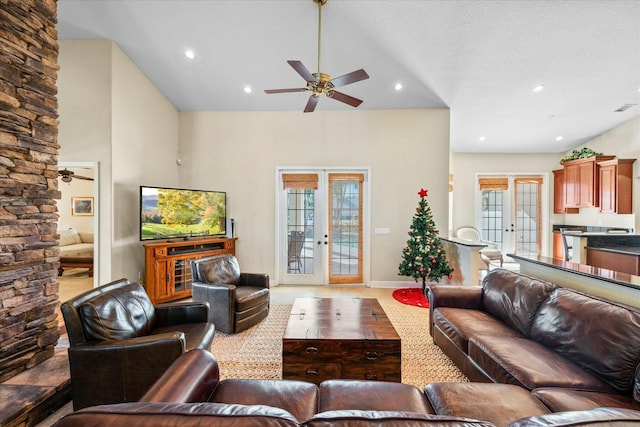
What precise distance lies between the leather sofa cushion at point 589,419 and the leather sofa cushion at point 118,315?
2.40 m

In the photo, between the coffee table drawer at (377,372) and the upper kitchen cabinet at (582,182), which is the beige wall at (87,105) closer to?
the coffee table drawer at (377,372)

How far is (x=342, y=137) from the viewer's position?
5.18 metres

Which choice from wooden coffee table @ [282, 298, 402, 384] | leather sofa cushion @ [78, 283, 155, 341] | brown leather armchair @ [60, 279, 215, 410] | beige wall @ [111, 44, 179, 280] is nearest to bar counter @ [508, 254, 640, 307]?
wooden coffee table @ [282, 298, 402, 384]

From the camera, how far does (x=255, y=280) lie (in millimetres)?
3740

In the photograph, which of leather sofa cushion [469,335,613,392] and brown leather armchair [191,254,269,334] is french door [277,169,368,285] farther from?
leather sofa cushion [469,335,613,392]

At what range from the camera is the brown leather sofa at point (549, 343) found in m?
1.55

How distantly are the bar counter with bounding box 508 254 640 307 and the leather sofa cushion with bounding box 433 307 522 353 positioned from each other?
2.63 feet

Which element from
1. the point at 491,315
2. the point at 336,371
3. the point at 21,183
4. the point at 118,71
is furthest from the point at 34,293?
the point at 491,315

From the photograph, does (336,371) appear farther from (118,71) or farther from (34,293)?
(118,71)

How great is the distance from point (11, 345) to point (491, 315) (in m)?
4.17

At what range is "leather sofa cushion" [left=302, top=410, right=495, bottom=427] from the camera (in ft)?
2.42

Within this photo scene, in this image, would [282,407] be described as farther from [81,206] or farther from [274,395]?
[81,206]

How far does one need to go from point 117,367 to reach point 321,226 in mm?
3774

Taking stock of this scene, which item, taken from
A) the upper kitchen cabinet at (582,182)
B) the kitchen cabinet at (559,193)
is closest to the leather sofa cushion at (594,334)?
the upper kitchen cabinet at (582,182)
